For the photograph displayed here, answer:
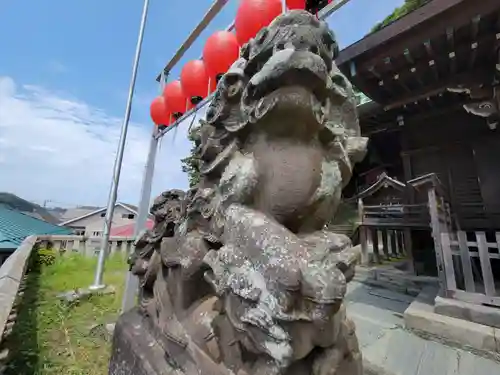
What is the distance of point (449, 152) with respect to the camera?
3.79 m

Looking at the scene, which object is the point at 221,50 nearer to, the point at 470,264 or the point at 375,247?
the point at 470,264

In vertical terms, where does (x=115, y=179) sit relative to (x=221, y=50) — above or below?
below

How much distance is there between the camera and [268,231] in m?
0.84

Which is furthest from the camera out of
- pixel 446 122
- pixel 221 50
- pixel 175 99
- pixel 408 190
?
pixel 408 190

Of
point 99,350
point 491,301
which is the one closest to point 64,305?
point 99,350

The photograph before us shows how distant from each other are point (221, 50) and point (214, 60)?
0.12 metres

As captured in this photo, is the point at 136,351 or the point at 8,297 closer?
the point at 136,351

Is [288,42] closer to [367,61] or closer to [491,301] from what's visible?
[367,61]

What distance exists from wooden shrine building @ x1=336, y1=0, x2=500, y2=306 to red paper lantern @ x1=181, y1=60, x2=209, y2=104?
1512mm

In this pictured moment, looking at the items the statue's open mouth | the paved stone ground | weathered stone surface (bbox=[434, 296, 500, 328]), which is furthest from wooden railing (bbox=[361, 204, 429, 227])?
the statue's open mouth

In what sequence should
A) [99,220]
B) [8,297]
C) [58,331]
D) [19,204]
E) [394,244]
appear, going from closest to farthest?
[8,297] → [58,331] → [394,244] → [99,220] → [19,204]

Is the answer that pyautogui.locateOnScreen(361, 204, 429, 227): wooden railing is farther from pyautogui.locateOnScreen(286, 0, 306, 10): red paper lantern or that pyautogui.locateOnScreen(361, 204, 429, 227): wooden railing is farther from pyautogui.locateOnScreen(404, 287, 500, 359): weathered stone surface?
pyautogui.locateOnScreen(286, 0, 306, 10): red paper lantern

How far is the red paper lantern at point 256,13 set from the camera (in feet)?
7.48

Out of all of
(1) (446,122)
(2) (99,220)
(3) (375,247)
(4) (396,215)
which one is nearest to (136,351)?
(4) (396,215)
